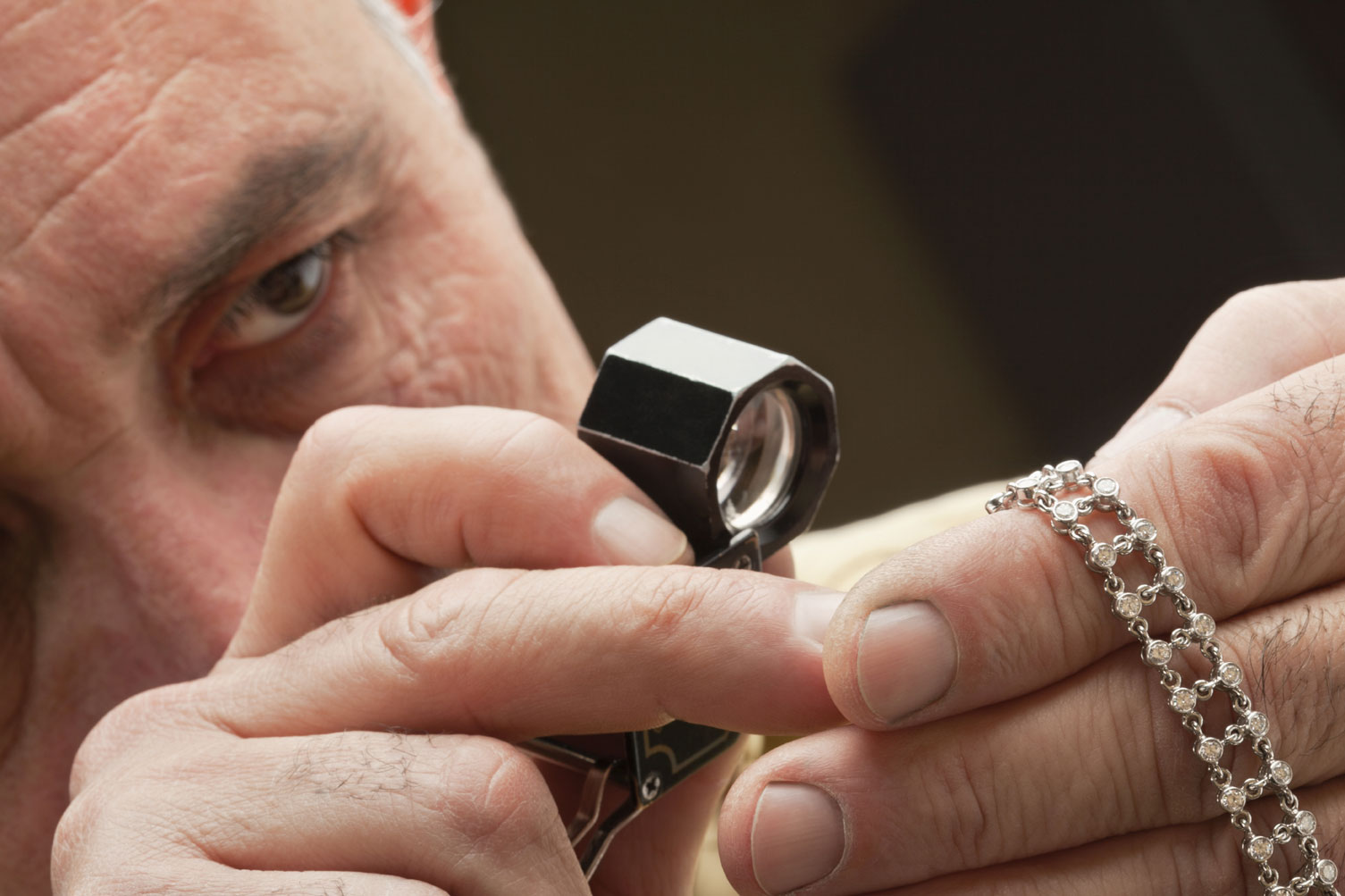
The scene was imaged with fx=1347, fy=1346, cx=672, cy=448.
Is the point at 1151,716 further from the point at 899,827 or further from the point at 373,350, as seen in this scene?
the point at 373,350

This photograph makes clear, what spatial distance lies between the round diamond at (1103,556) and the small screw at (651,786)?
0.83ft

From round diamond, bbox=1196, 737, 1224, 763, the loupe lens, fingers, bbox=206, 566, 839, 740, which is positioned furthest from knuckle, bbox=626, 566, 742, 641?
round diamond, bbox=1196, 737, 1224, 763

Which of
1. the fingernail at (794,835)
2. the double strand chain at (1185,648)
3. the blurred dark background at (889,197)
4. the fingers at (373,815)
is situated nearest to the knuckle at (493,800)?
the fingers at (373,815)

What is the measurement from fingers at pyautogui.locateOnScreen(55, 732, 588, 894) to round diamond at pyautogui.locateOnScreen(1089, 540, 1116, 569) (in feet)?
0.92

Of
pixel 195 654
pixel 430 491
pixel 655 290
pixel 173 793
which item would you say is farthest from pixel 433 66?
pixel 655 290

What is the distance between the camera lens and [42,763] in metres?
0.94

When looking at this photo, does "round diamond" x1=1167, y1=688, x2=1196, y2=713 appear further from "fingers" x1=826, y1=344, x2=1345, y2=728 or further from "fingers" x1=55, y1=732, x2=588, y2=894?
"fingers" x1=55, y1=732, x2=588, y2=894

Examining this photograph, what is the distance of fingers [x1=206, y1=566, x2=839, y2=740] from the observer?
624 mm

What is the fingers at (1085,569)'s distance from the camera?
23.7 inches

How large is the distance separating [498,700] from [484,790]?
0.16 feet

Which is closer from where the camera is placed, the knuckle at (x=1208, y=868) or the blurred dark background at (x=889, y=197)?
the knuckle at (x=1208, y=868)

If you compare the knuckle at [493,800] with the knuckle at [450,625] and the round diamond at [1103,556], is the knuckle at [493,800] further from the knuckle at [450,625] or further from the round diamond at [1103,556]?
the round diamond at [1103,556]

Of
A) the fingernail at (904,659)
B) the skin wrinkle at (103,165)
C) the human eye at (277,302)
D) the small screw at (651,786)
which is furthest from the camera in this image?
the human eye at (277,302)

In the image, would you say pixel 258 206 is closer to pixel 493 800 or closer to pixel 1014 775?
pixel 493 800
